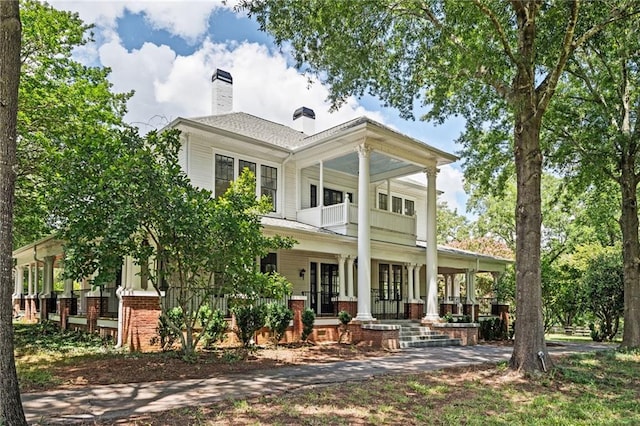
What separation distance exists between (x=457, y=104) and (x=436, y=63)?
2.37 meters

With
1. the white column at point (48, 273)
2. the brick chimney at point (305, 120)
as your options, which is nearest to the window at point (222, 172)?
the brick chimney at point (305, 120)

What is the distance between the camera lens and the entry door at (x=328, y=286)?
1881 centimetres

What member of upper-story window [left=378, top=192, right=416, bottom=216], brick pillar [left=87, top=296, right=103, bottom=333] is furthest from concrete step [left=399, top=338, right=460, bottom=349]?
brick pillar [left=87, top=296, right=103, bottom=333]

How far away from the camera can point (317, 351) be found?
1305 cm

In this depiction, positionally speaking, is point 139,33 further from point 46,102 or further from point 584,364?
point 584,364

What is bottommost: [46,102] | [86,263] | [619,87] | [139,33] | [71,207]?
[86,263]

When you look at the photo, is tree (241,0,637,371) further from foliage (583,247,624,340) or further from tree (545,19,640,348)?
foliage (583,247,624,340)

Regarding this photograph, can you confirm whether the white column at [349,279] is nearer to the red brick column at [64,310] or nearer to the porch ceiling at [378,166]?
the porch ceiling at [378,166]

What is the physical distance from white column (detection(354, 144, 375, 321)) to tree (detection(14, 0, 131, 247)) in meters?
7.69

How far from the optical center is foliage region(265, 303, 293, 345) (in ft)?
44.7

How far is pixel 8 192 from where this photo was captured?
5.18m

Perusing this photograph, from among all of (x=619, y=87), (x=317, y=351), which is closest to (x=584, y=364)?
(x=317, y=351)

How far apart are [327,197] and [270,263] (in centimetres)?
394

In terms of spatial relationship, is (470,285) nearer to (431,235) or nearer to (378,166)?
(431,235)
